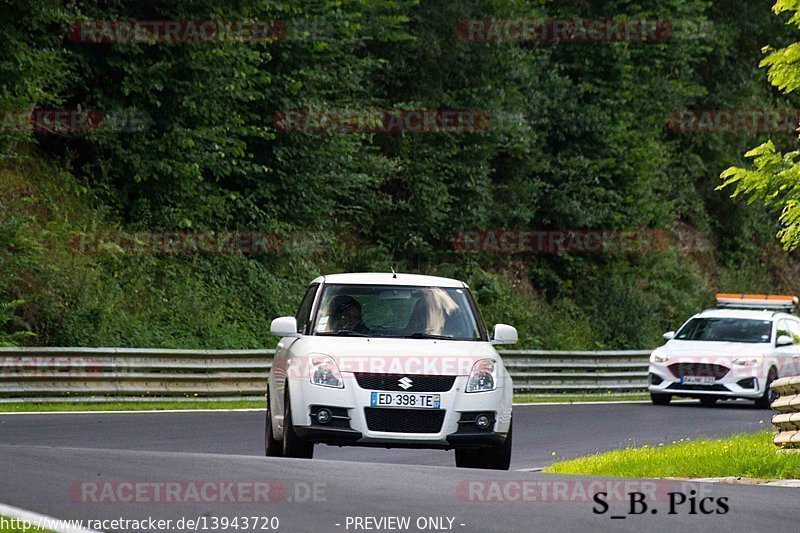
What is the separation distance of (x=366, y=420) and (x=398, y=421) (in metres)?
0.28

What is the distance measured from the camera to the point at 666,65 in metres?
47.5

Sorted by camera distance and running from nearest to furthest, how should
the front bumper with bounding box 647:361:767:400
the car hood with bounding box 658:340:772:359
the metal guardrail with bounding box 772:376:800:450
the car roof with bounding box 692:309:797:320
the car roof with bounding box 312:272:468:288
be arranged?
1. the car roof with bounding box 312:272:468:288
2. the metal guardrail with bounding box 772:376:800:450
3. the front bumper with bounding box 647:361:767:400
4. the car hood with bounding box 658:340:772:359
5. the car roof with bounding box 692:309:797:320

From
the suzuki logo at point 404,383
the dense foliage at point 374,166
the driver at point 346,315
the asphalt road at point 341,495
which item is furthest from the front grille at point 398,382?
the dense foliage at point 374,166

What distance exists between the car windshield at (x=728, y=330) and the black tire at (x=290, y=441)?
54.7ft

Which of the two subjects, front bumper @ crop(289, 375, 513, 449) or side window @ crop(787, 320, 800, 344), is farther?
side window @ crop(787, 320, 800, 344)

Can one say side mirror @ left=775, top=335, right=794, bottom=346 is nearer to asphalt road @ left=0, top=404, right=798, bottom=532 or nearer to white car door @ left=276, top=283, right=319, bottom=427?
white car door @ left=276, top=283, right=319, bottom=427

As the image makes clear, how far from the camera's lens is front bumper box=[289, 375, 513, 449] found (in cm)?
1371

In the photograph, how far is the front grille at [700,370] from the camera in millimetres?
28203

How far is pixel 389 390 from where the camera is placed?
13727mm

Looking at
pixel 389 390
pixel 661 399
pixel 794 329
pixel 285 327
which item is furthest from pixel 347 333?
pixel 794 329

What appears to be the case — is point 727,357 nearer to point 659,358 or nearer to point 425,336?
point 659,358

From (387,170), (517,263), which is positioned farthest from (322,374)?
(517,263)

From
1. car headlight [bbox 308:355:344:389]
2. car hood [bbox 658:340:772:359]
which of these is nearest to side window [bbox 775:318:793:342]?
car hood [bbox 658:340:772:359]

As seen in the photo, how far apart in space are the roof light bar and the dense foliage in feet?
19.0
